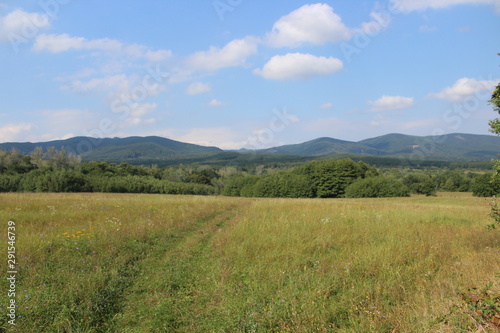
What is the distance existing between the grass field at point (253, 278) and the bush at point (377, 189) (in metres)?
51.3

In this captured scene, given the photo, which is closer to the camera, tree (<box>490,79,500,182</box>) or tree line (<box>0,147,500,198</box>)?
tree (<box>490,79,500,182</box>)

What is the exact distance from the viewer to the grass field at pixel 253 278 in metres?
4.53

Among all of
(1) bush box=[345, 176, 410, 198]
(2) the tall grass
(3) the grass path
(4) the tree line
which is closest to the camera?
(2) the tall grass

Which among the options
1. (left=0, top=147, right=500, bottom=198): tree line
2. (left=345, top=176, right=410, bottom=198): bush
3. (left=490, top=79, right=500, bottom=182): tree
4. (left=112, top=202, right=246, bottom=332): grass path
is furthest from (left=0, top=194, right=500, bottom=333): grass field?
(left=345, top=176, right=410, bottom=198): bush

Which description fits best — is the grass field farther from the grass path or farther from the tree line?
the tree line

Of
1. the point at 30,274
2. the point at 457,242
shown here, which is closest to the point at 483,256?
the point at 457,242

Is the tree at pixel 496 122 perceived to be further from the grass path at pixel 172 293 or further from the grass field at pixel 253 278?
the grass path at pixel 172 293

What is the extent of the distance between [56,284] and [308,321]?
17.2 feet

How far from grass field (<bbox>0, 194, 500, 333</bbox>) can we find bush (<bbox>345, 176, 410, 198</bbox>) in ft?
168

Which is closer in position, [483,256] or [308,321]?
[308,321]

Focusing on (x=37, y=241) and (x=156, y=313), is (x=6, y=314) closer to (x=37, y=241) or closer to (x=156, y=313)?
(x=156, y=313)

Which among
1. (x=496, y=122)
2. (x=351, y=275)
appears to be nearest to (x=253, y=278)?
(x=351, y=275)

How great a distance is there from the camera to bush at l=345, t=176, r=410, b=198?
59716 mm

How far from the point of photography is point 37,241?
7.99 meters
